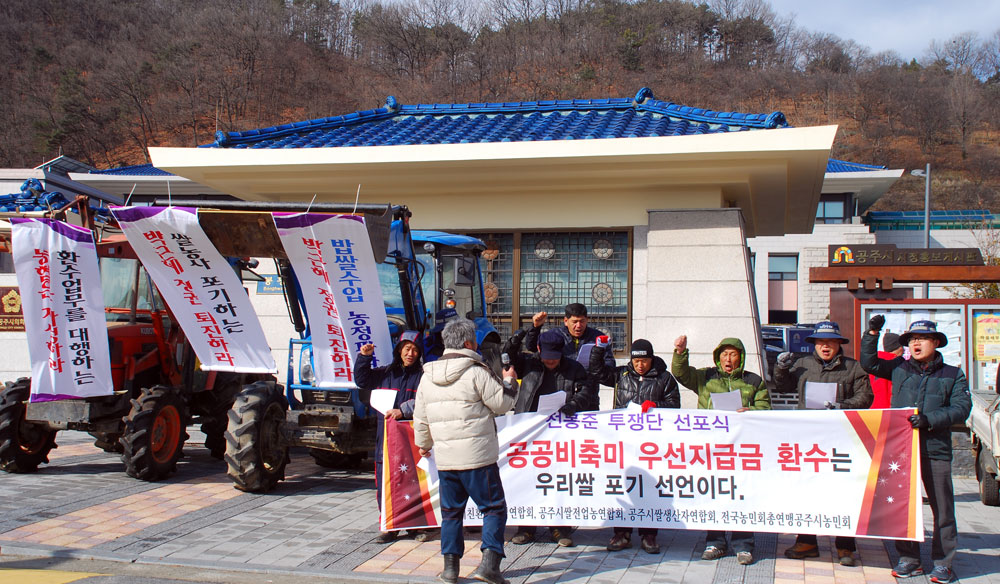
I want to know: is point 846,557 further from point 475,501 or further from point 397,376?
point 397,376

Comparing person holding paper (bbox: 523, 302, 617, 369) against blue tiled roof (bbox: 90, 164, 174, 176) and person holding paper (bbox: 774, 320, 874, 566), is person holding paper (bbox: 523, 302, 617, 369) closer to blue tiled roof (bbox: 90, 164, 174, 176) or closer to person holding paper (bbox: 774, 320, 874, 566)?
person holding paper (bbox: 774, 320, 874, 566)

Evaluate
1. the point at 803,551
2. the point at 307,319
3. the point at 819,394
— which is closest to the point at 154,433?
the point at 307,319

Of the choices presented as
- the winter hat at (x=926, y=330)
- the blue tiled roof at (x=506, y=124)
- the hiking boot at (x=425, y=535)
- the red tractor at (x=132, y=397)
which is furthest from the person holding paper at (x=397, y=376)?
the blue tiled roof at (x=506, y=124)

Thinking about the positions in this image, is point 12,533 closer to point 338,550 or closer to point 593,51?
point 338,550

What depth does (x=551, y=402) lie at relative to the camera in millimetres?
5551

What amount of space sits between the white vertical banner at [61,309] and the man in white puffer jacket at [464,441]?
4111 mm

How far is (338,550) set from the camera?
538 cm

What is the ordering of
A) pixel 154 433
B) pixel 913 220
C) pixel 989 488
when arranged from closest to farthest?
1. pixel 989 488
2. pixel 154 433
3. pixel 913 220

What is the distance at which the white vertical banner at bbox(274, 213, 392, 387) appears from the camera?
619 centimetres

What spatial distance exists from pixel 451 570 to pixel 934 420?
319 centimetres

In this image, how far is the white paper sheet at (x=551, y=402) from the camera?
5531 mm

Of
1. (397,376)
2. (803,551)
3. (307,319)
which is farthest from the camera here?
(307,319)

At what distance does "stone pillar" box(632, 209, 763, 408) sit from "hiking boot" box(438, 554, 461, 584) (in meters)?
5.22

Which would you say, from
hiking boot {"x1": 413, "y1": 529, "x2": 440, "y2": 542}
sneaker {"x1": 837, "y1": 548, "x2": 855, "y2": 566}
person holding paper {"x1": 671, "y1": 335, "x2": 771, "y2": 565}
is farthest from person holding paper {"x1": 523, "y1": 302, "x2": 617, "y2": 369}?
sneaker {"x1": 837, "y1": 548, "x2": 855, "y2": 566}
